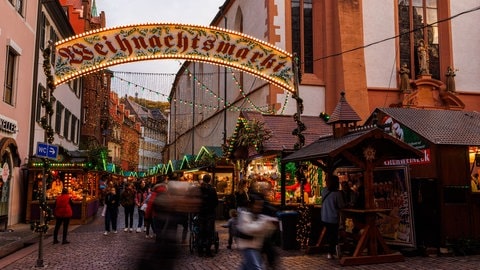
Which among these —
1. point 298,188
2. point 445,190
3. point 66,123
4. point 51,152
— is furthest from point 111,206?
point 66,123

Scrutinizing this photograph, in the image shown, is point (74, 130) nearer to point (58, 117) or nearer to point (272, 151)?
point (58, 117)

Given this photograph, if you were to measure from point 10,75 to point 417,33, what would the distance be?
2104cm

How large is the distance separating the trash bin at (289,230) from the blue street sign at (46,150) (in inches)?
229

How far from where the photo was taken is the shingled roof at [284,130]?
55.3 ft

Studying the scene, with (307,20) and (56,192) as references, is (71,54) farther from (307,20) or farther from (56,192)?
(307,20)

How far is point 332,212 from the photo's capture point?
11.1 metres

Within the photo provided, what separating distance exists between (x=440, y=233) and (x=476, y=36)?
797 inches

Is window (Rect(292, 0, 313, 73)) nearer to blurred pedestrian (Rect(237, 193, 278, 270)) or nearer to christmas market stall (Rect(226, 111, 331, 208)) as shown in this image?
christmas market stall (Rect(226, 111, 331, 208))

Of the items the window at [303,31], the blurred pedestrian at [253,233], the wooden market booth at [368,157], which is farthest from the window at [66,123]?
the blurred pedestrian at [253,233]

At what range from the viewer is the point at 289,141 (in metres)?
17.4

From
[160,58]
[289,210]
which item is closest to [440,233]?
[289,210]

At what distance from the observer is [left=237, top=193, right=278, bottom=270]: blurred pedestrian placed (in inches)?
273

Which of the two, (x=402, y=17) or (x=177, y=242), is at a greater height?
(x=402, y=17)

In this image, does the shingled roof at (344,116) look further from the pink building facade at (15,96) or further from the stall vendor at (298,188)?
the pink building facade at (15,96)
